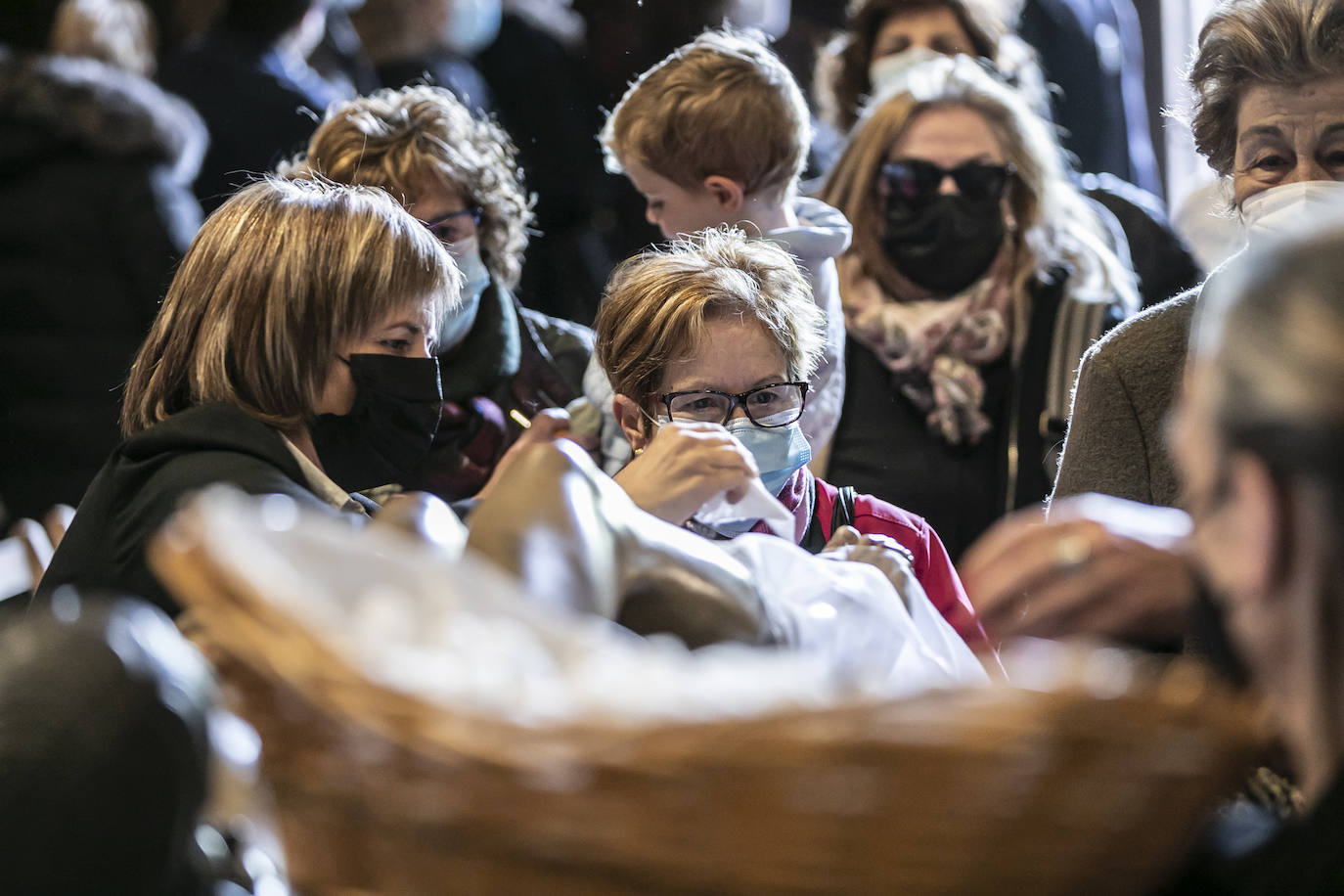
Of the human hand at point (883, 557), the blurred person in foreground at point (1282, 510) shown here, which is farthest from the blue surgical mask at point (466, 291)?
the blurred person in foreground at point (1282, 510)

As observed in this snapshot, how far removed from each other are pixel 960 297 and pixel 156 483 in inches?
60.7

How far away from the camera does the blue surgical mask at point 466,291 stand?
2555 mm

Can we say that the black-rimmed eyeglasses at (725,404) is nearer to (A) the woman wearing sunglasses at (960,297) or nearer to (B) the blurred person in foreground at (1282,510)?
(A) the woman wearing sunglasses at (960,297)

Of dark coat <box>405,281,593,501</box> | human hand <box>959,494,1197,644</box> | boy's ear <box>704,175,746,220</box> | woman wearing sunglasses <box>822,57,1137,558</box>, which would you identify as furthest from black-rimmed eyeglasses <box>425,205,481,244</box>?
human hand <box>959,494,1197,644</box>

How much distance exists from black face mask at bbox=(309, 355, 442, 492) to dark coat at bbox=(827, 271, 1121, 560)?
0.88 m

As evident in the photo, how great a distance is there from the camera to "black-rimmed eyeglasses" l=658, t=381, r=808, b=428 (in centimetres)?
181

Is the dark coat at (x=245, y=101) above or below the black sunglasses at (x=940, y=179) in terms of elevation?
below

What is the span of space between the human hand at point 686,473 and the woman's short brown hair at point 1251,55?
655 mm

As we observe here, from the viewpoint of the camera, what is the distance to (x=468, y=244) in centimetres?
260

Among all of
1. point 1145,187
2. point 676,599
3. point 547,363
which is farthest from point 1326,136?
point 1145,187

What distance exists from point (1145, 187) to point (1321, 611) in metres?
3.25

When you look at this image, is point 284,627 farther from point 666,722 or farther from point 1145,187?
point 1145,187

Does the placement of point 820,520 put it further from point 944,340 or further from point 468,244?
point 468,244

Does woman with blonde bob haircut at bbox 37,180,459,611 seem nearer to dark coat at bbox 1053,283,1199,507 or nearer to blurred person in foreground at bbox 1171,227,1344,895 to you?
dark coat at bbox 1053,283,1199,507
